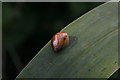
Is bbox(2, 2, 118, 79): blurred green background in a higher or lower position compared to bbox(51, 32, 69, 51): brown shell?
lower

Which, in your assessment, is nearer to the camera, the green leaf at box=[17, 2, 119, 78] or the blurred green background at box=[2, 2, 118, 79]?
the green leaf at box=[17, 2, 119, 78]

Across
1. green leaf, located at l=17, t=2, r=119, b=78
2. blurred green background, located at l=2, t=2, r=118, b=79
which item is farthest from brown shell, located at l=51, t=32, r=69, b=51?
blurred green background, located at l=2, t=2, r=118, b=79

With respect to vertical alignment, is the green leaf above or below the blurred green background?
above

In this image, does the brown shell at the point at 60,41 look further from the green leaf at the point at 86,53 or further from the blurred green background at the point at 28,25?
the blurred green background at the point at 28,25

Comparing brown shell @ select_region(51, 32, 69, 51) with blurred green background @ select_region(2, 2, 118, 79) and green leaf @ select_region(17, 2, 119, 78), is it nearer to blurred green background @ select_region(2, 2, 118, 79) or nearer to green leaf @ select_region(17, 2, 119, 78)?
green leaf @ select_region(17, 2, 119, 78)

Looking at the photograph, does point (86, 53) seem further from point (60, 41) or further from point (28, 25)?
point (28, 25)
